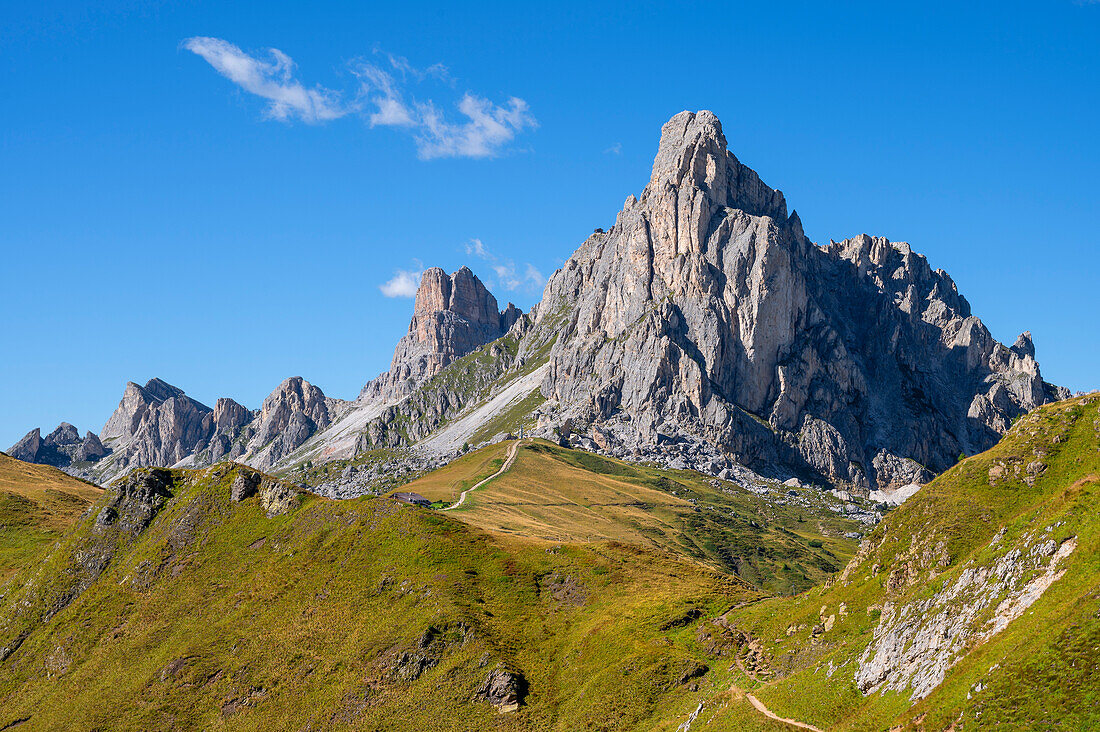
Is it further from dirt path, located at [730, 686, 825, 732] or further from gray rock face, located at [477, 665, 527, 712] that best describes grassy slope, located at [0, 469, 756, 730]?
dirt path, located at [730, 686, 825, 732]

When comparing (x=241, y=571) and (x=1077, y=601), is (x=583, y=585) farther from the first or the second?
(x=1077, y=601)

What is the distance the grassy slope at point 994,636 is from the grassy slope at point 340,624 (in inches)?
476

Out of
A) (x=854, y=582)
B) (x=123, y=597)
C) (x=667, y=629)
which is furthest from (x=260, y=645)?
(x=854, y=582)

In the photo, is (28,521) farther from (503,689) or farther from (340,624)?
(503,689)

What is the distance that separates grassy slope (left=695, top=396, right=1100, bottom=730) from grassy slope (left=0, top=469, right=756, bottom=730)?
12089 millimetres

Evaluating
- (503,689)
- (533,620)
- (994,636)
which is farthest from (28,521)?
(994,636)

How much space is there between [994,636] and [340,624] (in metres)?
80.0

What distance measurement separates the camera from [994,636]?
55.2 m

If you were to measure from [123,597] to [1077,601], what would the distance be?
126054 millimetres

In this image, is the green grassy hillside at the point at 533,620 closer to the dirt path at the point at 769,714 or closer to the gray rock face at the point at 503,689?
the gray rock face at the point at 503,689

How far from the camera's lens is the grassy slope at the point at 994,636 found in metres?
47.6

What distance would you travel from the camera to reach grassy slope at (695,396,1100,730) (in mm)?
47562

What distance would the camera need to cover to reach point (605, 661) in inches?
3583

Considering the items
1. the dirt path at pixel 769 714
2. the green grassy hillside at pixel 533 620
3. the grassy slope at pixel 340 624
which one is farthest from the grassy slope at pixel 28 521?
the dirt path at pixel 769 714
